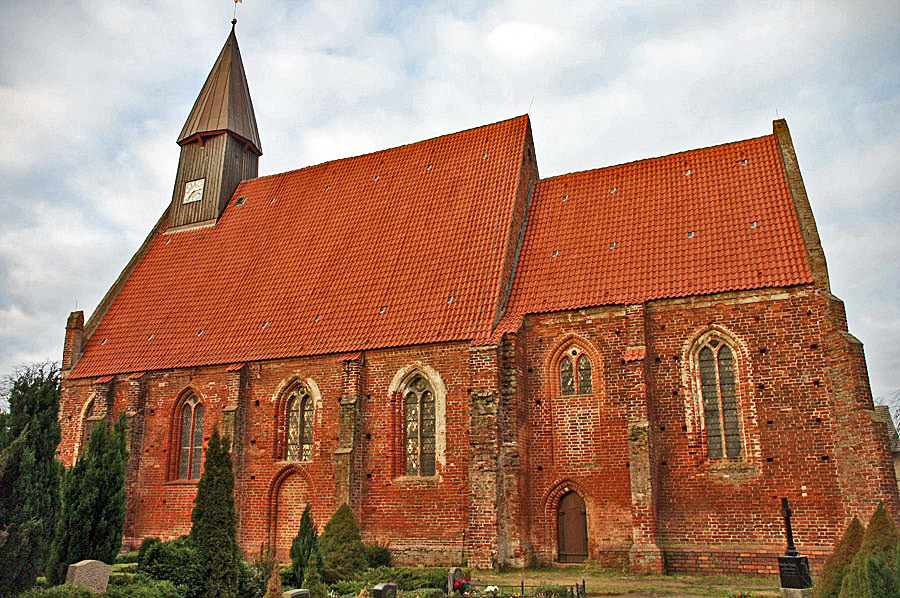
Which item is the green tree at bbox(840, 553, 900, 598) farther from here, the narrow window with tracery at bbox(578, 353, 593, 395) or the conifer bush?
the narrow window with tracery at bbox(578, 353, 593, 395)

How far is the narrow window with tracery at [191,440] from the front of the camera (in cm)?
2092

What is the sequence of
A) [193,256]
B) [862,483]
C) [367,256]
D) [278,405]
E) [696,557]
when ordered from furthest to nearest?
[193,256]
[367,256]
[278,405]
[696,557]
[862,483]

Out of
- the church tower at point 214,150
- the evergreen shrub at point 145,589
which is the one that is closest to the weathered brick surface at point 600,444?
the evergreen shrub at point 145,589

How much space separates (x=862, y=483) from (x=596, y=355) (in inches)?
231

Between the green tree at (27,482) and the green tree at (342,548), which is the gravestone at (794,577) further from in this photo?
the green tree at (27,482)

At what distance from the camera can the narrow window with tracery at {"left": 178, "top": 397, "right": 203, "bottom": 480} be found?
20.9 meters

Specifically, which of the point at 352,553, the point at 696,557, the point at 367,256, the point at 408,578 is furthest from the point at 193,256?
the point at 696,557

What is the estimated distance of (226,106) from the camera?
1073 inches

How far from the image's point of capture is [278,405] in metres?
19.8

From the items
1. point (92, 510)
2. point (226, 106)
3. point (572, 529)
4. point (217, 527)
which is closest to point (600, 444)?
point (572, 529)

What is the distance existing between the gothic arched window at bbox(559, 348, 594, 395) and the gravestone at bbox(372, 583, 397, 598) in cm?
710

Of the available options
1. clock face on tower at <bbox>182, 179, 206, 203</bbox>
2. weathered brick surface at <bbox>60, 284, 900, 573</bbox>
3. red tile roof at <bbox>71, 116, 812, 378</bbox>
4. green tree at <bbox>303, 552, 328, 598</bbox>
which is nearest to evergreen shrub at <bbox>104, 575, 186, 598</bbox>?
green tree at <bbox>303, 552, 328, 598</bbox>

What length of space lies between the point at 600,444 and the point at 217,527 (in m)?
8.39

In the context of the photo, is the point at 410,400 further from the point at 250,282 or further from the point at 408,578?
the point at 250,282
